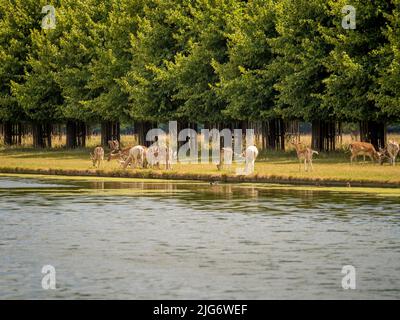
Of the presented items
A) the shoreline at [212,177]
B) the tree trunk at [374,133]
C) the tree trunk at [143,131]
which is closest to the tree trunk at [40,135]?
→ the tree trunk at [143,131]

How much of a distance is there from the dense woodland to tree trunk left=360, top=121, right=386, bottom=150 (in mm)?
55

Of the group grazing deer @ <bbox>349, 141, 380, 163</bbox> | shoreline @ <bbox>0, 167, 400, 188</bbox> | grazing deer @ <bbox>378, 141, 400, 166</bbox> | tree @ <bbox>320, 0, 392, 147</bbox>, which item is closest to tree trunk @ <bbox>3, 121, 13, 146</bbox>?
shoreline @ <bbox>0, 167, 400, 188</bbox>

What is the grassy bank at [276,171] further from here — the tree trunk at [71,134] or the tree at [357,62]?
the tree trunk at [71,134]

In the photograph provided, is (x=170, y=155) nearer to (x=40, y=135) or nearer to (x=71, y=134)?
(x=71, y=134)

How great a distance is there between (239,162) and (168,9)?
76.1ft

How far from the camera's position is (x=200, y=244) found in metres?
27.5

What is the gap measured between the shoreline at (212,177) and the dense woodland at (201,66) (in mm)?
10850

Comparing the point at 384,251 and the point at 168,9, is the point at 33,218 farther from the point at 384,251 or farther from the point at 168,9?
the point at 168,9

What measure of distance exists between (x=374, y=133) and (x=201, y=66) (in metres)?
14.8

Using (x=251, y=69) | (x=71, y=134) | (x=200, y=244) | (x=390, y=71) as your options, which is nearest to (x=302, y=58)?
(x=390, y=71)

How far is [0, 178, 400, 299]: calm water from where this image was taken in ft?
70.2

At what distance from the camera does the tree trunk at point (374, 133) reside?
66375 mm

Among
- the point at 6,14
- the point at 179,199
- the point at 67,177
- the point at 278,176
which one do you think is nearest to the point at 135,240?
the point at 179,199

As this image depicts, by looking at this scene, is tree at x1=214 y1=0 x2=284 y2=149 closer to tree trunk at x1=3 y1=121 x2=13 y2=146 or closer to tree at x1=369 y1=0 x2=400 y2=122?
tree at x1=369 y1=0 x2=400 y2=122
